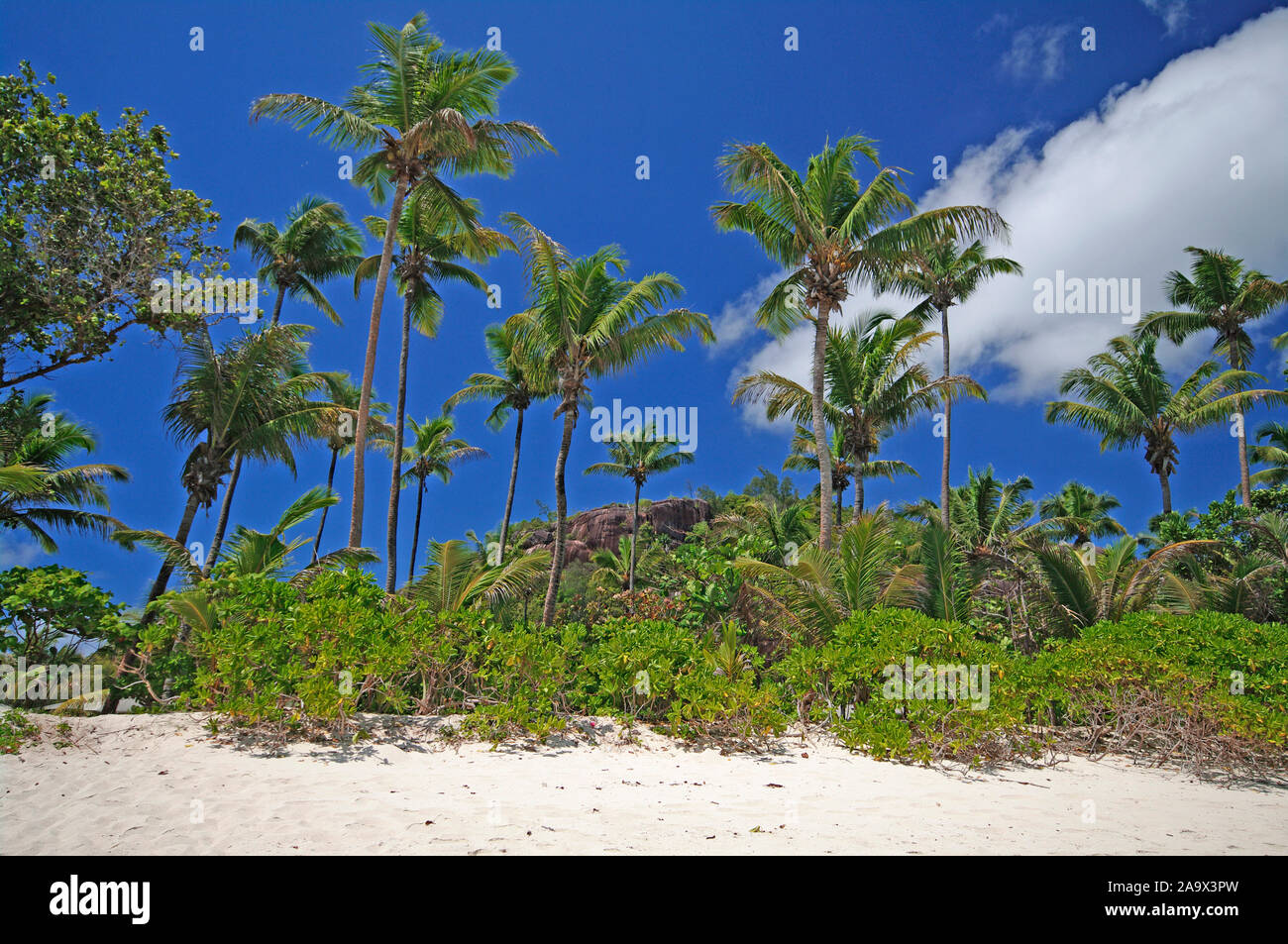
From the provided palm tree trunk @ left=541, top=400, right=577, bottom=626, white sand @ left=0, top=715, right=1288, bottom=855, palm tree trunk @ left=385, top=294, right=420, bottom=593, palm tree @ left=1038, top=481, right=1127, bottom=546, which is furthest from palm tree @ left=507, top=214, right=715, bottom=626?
palm tree @ left=1038, top=481, right=1127, bottom=546

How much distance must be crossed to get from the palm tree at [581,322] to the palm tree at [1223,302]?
18622 mm

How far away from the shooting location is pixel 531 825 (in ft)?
14.3

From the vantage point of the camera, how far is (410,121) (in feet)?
44.0

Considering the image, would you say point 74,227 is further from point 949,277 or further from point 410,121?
point 949,277

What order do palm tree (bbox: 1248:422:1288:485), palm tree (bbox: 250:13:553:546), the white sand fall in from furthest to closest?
palm tree (bbox: 1248:422:1288:485), palm tree (bbox: 250:13:553:546), the white sand

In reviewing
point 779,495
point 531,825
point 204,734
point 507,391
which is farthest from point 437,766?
point 779,495

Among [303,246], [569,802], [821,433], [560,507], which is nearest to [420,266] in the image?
[303,246]

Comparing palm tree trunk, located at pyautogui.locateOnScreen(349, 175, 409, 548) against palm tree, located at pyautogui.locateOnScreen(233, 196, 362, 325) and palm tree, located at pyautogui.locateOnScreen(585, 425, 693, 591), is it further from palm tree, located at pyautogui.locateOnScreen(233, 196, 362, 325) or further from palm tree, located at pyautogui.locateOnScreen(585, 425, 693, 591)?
palm tree, located at pyautogui.locateOnScreen(585, 425, 693, 591)

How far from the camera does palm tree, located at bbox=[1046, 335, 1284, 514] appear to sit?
2036 cm

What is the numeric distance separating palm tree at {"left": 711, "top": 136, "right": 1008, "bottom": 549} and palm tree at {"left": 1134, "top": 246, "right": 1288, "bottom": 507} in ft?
47.0

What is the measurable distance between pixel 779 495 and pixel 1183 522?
33.3 metres

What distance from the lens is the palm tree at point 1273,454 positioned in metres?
28.0

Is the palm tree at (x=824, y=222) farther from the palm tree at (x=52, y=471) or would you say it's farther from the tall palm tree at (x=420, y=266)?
the palm tree at (x=52, y=471)

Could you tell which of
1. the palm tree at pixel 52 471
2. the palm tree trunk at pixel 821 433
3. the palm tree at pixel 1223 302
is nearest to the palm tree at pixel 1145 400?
the palm tree at pixel 1223 302
